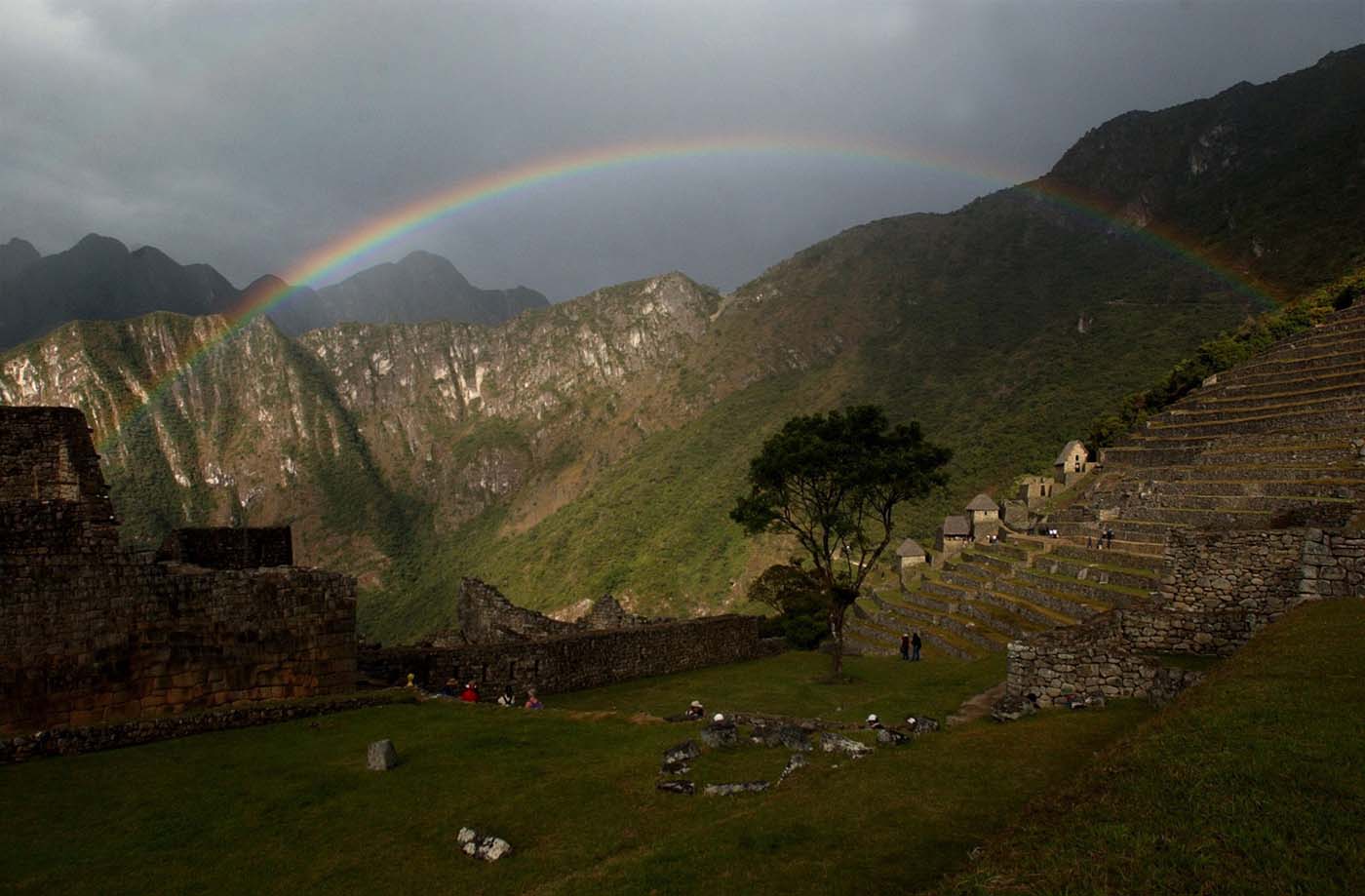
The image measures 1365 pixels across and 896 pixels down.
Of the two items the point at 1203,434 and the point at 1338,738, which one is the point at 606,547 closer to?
the point at 1203,434

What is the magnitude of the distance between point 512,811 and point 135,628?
22.8ft

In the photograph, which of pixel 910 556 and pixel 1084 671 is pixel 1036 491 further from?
pixel 1084 671

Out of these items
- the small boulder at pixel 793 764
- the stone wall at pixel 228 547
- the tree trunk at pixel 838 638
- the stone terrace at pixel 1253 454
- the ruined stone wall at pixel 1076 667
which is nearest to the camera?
the small boulder at pixel 793 764

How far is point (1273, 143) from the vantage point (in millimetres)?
119625

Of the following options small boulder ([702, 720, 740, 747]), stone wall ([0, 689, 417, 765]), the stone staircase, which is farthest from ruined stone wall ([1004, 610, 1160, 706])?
stone wall ([0, 689, 417, 765])

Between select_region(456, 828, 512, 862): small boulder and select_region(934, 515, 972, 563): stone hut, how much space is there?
44.9 metres

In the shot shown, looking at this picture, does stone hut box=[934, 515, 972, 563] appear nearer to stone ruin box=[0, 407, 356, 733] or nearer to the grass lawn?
the grass lawn

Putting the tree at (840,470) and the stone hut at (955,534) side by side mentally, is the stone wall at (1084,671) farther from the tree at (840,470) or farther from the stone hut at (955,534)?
the stone hut at (955,534)

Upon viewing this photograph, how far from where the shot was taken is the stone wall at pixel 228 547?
14234 mm

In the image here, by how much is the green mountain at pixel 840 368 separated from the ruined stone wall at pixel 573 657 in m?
50.7

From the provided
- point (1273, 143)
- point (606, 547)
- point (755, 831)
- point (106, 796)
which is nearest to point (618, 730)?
point (755, 831)

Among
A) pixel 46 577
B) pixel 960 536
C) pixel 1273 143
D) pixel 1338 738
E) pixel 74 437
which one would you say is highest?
pixel 1273 143

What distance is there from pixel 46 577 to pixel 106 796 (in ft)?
12.3

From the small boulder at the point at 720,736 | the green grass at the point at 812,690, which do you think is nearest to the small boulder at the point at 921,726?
the green grass at the point at 812,690
